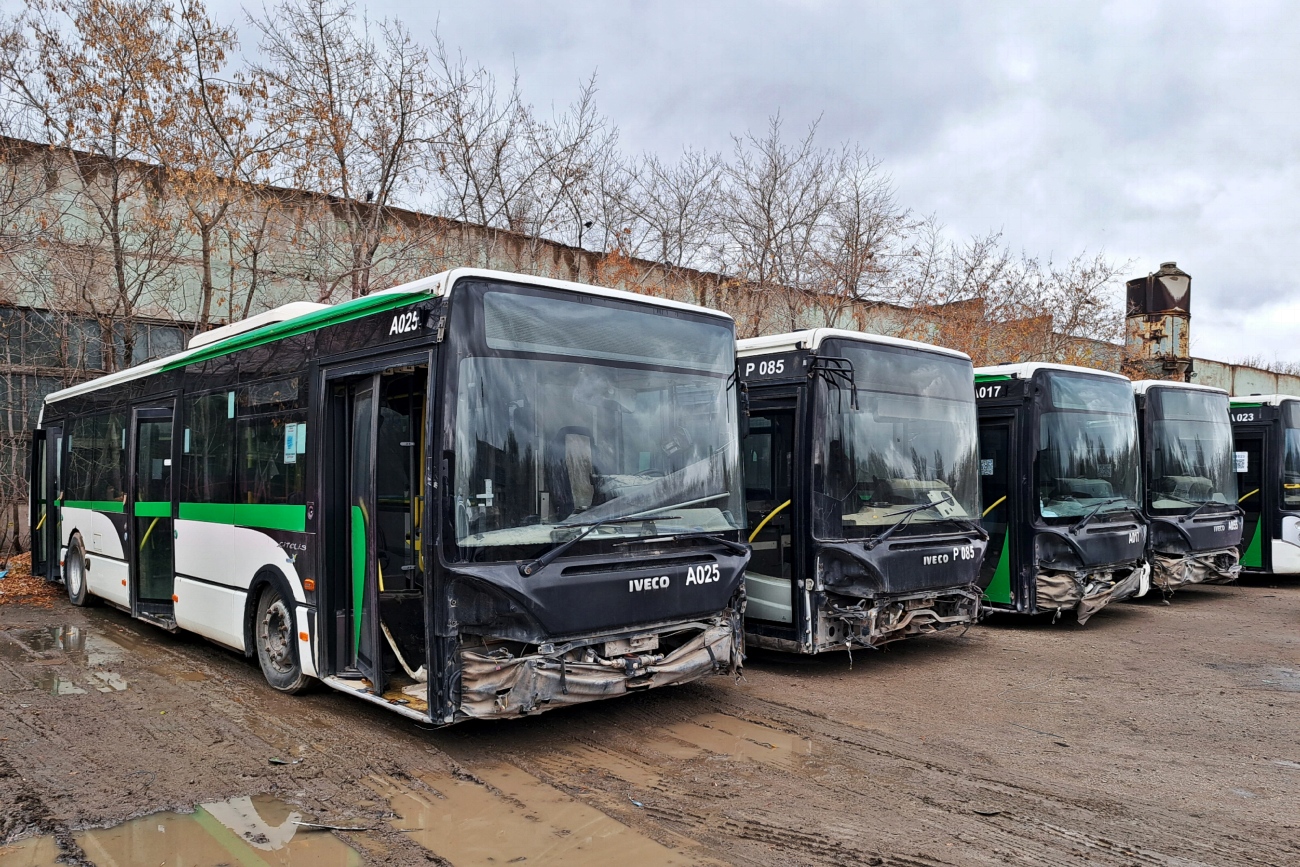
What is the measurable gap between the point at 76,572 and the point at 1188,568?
14223 mm

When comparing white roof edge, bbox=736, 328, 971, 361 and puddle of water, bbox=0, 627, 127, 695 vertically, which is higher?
white roof edge, bbox=736, 328, 971, 361

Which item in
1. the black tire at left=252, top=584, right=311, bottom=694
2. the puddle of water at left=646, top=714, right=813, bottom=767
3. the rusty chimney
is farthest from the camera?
the rusty chimney

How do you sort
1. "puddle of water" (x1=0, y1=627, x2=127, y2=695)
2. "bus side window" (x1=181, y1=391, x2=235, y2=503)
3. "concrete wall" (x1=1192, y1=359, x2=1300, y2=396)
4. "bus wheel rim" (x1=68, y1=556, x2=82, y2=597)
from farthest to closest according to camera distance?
"concrete wall" (x1=1192, y1=359, x2=1300, y2=396)
"bus wheel rim" (x1=68, y1=556, x2=82, y2=597)
"bus side window" (x1=181, y1=391, x2=235, y2=503)
"puddle of water" (x1=0, y1=627, x2=127, y2=695)

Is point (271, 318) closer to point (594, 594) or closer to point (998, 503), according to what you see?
point (594, 594)

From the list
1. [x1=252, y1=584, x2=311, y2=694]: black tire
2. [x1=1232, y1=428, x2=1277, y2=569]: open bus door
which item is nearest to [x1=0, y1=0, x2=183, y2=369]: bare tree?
[x1=252, y1=584, x2=311, y2=694]: black tire

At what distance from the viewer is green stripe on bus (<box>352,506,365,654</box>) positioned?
6.54m

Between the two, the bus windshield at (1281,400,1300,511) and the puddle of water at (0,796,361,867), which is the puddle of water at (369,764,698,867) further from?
the bus windshield at (1281,400,1300,511)

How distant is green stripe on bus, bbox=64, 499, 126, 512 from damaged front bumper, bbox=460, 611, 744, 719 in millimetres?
6656

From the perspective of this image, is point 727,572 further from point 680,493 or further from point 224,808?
point 224,808

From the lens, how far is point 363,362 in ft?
21.4

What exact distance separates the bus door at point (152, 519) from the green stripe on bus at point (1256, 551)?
15.4 m

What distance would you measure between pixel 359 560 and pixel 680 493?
2.22m

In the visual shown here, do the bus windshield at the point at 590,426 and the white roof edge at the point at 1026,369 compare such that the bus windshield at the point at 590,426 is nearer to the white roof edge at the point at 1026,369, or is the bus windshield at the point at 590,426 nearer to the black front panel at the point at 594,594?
the black front panel at the point at 594,594

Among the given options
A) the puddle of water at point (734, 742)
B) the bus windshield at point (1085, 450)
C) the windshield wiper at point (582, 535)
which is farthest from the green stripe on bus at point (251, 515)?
the bus windshield at point (1085, 450)
